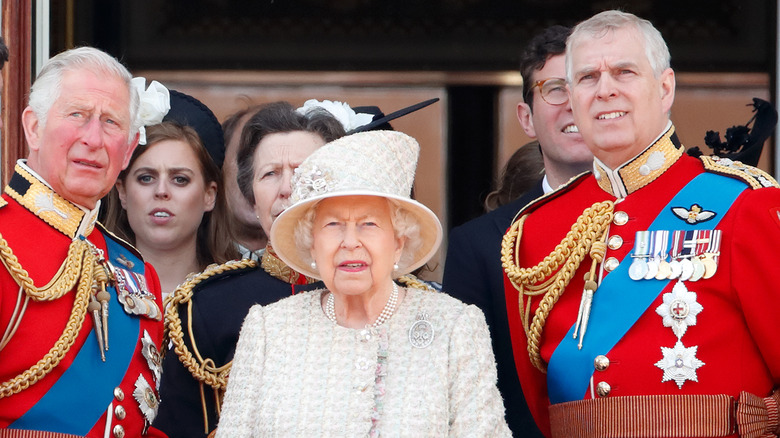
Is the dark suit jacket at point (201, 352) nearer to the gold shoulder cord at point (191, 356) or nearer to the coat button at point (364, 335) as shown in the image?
the gold shoulder cord at point (191, 356)

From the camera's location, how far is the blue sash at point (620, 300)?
3.12 meters

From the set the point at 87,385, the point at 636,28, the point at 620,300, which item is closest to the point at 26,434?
the point at 87,385

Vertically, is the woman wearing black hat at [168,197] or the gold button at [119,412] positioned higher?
the woman wearing black hat at [168,197]

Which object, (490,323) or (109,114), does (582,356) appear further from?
(109,114)

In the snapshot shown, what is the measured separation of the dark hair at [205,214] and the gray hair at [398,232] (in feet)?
4.13

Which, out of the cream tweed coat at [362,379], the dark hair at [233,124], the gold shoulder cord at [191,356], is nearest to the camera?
the cream tweed coat at [362,379]

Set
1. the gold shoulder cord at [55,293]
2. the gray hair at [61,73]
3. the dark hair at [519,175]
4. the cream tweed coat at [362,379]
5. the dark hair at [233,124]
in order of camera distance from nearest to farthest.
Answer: the cream tweed coat at [362,379] < the gold shoulder cord at [55,293] < the gray hair at [61,73] < the dark hair at [519,175] < the dark hair at [233,124]

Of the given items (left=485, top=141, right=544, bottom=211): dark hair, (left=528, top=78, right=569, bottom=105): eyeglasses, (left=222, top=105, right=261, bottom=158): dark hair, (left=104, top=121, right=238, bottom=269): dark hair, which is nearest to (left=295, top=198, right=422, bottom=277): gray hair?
(left=528, top=78, right=569, bottom=105): eyeglasses

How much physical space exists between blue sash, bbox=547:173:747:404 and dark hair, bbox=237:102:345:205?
100cm

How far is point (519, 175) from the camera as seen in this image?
4.72 m

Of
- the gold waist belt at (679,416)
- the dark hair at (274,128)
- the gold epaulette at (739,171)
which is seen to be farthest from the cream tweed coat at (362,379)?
the dark hair at (274,128)

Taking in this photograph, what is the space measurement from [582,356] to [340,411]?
0.63 m

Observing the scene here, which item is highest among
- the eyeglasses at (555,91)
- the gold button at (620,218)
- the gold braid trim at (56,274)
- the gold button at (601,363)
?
the eyeglasses at (555,91)

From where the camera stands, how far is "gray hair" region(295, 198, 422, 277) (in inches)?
120
